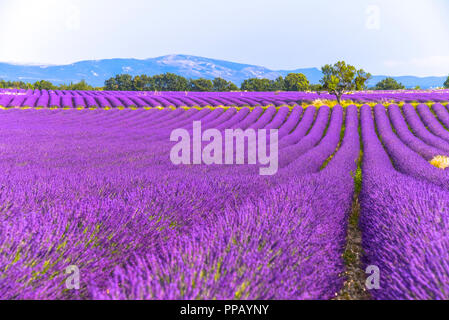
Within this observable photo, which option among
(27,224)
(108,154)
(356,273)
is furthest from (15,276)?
(108,154)

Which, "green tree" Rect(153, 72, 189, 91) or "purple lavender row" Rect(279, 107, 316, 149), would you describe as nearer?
"purple lavender row" Rect(279, 107, 316, 149)

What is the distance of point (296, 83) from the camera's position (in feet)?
194

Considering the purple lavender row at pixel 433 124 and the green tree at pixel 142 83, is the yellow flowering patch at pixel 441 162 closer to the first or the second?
the purple lavender row at pixel 433 124

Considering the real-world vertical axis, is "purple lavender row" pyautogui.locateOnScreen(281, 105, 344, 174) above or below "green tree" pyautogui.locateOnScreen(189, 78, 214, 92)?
below

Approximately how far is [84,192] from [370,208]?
284 cm

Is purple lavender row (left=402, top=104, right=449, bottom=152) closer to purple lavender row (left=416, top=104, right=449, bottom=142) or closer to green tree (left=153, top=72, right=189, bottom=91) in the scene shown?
purple lavender row (left=416, top=104, right=449, bottom=142)

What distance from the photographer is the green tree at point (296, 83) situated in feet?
190

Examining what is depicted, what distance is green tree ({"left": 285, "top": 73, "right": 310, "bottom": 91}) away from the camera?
57969 mm

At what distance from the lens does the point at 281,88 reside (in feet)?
203

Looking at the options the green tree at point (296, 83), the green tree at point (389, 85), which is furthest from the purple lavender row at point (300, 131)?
the green tree at point (389, 85)

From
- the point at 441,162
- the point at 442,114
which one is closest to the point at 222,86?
the point at 442,114

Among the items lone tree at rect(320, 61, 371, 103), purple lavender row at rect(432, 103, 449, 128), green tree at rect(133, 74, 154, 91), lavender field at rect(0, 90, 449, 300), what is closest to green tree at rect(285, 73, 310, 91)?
green tree at rect(133, 74, 154, 91)

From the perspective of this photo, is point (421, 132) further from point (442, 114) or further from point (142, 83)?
point (142, 83)
